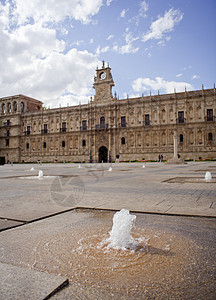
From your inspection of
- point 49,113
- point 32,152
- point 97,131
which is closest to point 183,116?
point 97,131

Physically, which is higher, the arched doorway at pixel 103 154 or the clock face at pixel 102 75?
the clock face at pixel 102 75

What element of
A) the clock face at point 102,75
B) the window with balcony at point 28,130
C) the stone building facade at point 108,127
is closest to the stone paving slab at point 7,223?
the stone building facade at point 108,127

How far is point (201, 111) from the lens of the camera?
34750 millimetres

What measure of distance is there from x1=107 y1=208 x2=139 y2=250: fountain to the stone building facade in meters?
34.5

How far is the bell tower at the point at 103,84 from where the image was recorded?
4053 centimetres

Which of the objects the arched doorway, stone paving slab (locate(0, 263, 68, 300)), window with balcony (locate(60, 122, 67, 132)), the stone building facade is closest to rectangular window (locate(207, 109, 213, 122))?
the stone building facade

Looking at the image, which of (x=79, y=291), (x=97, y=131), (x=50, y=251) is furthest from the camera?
(x=97, y=131)

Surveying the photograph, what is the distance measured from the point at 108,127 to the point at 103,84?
25.9 ft

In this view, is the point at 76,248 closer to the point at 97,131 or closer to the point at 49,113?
the point at 97,131

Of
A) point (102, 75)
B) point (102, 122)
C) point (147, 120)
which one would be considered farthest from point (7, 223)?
point (102, 75)

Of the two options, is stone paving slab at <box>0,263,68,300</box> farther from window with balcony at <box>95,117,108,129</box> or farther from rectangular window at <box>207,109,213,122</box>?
window with balcony at <box>95,117,108,129</box>

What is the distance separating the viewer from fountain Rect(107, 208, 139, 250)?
209 cm

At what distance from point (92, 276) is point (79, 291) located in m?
0.19

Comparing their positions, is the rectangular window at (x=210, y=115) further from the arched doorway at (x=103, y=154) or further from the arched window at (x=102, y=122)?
the arched doorway at (x=103, y=154)
